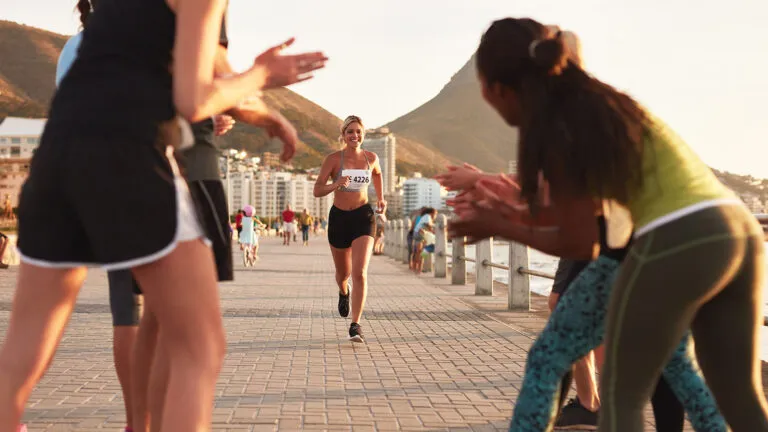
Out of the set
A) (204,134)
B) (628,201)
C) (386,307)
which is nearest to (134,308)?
(204,134)

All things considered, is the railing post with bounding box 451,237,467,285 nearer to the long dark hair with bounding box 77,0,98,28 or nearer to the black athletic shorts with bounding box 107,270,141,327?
the black athletic shorts with bounding box 107,270,141,327

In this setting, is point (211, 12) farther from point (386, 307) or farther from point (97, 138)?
point (386, 307)

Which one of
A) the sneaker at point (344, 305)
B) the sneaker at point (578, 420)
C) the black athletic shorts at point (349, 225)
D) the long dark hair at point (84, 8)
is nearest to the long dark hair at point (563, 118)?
the long dark hair at point (84, 8)

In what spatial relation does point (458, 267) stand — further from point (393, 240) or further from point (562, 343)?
point (393, 240)

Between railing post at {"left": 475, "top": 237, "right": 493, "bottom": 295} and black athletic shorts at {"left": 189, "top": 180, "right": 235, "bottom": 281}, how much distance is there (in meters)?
10.0

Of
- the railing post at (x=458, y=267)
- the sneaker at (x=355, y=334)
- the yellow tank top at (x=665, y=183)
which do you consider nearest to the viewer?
the yellow tank top at (x=665, y=183)

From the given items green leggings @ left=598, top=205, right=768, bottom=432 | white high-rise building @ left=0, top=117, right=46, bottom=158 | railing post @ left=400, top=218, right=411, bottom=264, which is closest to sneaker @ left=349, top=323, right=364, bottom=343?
green leggings @ left=598, top=205, right=768, bottom=432

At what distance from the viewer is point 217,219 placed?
2.57m

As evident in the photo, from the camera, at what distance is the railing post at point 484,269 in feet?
42.6

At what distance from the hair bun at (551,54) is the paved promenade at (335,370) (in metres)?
2.65

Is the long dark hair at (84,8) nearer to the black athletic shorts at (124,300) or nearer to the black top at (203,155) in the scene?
the black top at (203,155)

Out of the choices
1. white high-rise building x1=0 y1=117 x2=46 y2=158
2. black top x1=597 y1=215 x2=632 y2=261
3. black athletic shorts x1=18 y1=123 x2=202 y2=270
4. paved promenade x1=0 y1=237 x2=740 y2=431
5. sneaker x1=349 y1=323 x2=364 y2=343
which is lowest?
paved promenade x1=0 y1=237 x2=740 y2=431

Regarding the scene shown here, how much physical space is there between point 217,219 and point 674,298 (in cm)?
128

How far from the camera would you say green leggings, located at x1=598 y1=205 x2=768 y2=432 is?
2.18 meters
